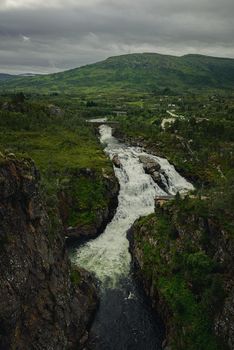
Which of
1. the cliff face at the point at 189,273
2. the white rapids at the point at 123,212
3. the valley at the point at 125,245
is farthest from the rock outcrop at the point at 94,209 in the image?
the cliff face at the point at 189,273

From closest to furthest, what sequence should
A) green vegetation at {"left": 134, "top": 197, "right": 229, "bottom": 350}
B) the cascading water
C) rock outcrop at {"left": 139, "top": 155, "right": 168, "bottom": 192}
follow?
green vegetation at {"left": 134, "top": 197, "right": 229, "bottom": 350} → the cascading water → rock outcrop at {"left": 139, "top": 155, "right": 168, "bottom": 192}

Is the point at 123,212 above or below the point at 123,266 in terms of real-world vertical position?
above

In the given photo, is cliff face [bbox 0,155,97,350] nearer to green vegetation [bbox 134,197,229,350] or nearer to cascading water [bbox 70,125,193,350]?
cascading water [bbox 70,125,193,350]

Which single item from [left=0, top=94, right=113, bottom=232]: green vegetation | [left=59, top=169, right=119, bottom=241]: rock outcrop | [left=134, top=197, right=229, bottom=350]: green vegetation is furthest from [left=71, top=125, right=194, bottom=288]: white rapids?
[left=134, top=197, right=229, bottom=350]: green vegetation

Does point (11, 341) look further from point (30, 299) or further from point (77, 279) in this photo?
point (77, 279)

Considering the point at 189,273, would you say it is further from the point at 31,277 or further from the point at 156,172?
the point at 156,172

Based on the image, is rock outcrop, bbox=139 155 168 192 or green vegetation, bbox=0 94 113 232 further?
rock outcrop, bbox=139 155 168 192

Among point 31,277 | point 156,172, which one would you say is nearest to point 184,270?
point 31,277

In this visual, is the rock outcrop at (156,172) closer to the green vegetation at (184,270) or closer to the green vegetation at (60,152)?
the green vegetation at (60,152)
